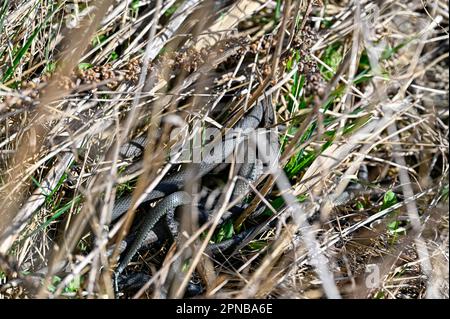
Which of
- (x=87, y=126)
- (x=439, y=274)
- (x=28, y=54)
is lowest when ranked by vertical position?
(x=439, y=274)

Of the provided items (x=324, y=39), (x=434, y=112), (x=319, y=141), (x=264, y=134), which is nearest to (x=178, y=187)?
(x=264, y=134)

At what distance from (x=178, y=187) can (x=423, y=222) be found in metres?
1.10

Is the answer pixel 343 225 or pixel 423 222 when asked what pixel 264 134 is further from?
pixel 423 222

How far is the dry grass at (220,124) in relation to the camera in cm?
223

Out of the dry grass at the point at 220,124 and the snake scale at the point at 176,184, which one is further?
the snake scale at the point at 176,184

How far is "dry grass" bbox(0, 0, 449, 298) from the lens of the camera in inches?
87.7

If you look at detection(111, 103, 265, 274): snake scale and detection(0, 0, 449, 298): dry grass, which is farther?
detection(111, 103, 265, 274): snake scale

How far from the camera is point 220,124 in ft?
9.37

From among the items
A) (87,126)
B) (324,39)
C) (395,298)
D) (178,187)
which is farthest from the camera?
(324,39)

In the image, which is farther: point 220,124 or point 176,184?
point 220,124
